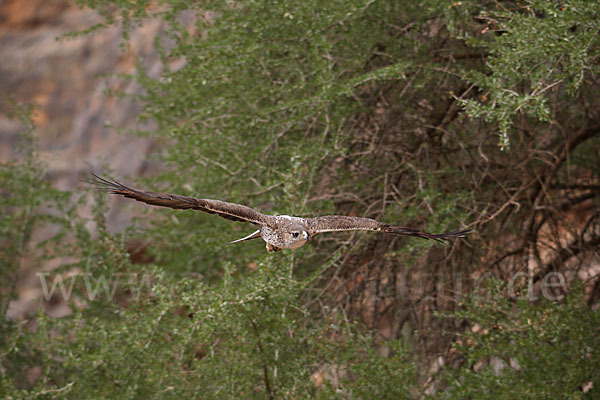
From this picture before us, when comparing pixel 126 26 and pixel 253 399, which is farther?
pixel 126 26

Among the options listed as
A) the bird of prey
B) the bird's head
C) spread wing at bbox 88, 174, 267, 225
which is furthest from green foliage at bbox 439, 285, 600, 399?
spread wing at bbox 88, 174, 267, 225

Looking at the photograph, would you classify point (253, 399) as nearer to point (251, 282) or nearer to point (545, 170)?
point (251, 282)

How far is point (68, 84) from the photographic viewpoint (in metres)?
11.4

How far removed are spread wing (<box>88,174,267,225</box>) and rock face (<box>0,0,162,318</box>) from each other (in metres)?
8.79

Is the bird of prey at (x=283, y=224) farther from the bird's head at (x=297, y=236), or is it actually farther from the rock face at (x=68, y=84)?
the rock face at (x=68, y=84)

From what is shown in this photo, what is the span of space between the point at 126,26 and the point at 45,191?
2116mm

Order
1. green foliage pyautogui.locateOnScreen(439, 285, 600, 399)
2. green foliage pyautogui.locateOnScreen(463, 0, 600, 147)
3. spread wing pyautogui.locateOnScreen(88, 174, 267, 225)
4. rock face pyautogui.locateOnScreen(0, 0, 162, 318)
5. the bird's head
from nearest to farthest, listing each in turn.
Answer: spread wing pyautogui.locateOnScreen(88, 174, 267, 225), the bird's head, green foliage pyautogui.locateOnScreen(463, 0, 600, 147), green foliage pyautogui.locateOnScreen(439, 285, 600, 399), rock face pyautogui.locateOnScreen(0, 0, 162, 318)

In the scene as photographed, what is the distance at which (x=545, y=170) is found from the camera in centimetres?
504

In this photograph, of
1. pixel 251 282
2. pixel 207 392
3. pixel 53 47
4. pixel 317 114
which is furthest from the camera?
pixel 53 47

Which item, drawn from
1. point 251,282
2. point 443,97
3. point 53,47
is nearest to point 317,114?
point 443,97

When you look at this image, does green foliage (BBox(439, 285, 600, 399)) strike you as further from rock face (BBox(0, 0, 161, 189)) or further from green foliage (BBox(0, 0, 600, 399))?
rock face (BBox(0, 0, 161, 189))

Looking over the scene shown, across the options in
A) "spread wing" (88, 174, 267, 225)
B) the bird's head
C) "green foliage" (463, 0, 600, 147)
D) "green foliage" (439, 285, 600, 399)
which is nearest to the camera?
"spread wing" (88, 174, 267, 225)

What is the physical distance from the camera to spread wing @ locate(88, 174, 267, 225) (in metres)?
2.08

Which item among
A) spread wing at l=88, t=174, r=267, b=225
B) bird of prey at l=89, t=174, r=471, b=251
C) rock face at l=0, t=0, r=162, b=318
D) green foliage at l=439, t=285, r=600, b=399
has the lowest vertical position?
rock face at l=0, t=0, r=162, b=318
